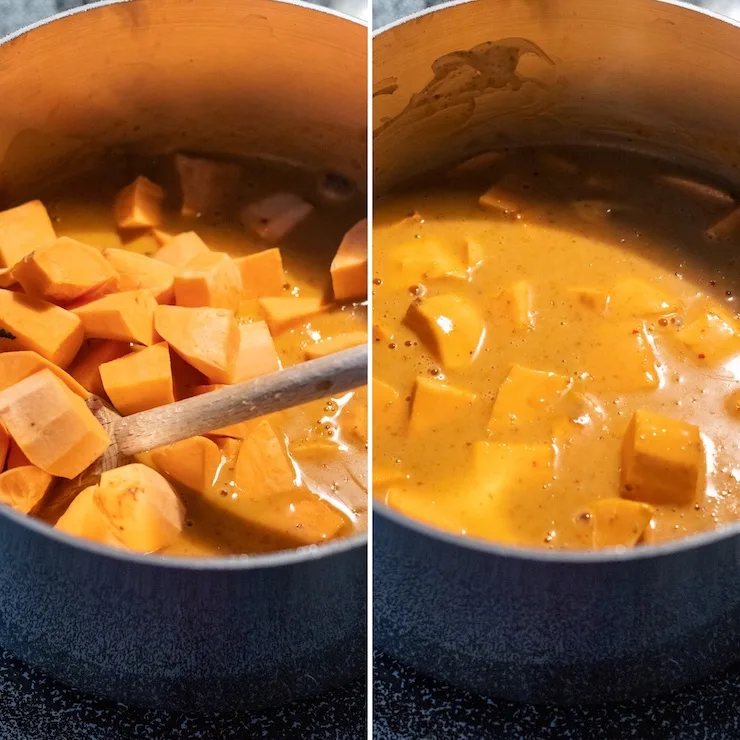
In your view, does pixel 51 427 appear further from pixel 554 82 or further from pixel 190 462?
pixel 554 82

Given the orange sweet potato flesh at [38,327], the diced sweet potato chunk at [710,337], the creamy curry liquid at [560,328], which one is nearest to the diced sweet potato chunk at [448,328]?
the creamy curry liquid at [560,328]

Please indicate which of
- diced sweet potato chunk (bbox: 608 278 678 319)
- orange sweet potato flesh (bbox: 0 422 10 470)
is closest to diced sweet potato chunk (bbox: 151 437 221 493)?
orange sweet potato flesh (bbox: 0 422 10 470)

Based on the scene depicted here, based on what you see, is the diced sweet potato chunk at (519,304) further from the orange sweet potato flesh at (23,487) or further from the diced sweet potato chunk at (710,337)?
the orange sweet potato flesh at (23,487)

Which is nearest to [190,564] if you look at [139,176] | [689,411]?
[689,411]

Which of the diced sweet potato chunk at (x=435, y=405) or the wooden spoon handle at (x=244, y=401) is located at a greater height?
the wooden spoon handle at (x=244, y=401)

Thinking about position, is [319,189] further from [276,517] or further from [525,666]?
[525,666]

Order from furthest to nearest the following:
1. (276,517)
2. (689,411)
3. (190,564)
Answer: (689,411)
(276,517)
(190,564)
